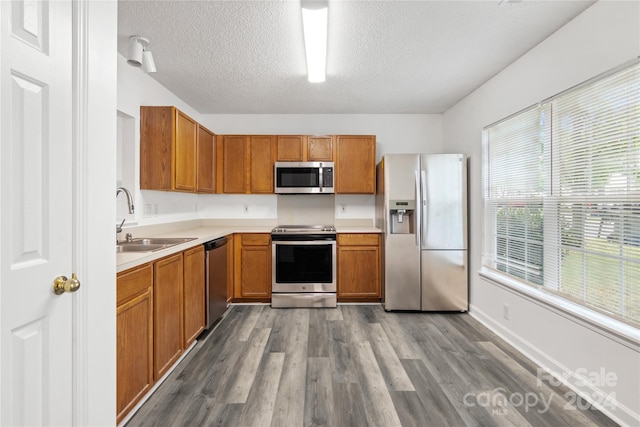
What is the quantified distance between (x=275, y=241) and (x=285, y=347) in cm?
131

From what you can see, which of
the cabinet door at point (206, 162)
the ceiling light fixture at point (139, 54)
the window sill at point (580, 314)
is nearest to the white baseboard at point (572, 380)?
the window sill at point (580, 314)

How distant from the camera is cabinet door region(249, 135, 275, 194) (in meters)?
3.83

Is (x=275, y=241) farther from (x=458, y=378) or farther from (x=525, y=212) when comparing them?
(x=525, y=212)

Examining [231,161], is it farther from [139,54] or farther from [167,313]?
[167,313]

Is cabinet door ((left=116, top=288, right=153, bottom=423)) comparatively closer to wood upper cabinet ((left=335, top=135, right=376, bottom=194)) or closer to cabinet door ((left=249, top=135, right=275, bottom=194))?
cabinet door ((left=249, top=135, right=275, bottom=194))

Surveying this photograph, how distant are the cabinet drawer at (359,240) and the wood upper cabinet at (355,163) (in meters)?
0.63

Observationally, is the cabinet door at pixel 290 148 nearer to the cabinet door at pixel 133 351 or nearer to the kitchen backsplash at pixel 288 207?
the kitchen backsplash at pixel 288 207

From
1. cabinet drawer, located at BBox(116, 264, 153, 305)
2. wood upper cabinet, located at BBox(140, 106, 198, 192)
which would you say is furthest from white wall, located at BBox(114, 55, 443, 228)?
cabinet drawer, located at BBox(116, 264, 153, 305)

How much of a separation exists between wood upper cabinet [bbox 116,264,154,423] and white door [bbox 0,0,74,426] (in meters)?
0.49

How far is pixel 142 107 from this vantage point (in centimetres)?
268

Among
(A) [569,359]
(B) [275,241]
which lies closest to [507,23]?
(A) [569,359]

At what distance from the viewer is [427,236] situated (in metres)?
3.31

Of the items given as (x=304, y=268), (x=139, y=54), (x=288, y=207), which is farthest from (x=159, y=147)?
(x=304, y=268)

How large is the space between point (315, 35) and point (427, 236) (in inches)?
91.6
